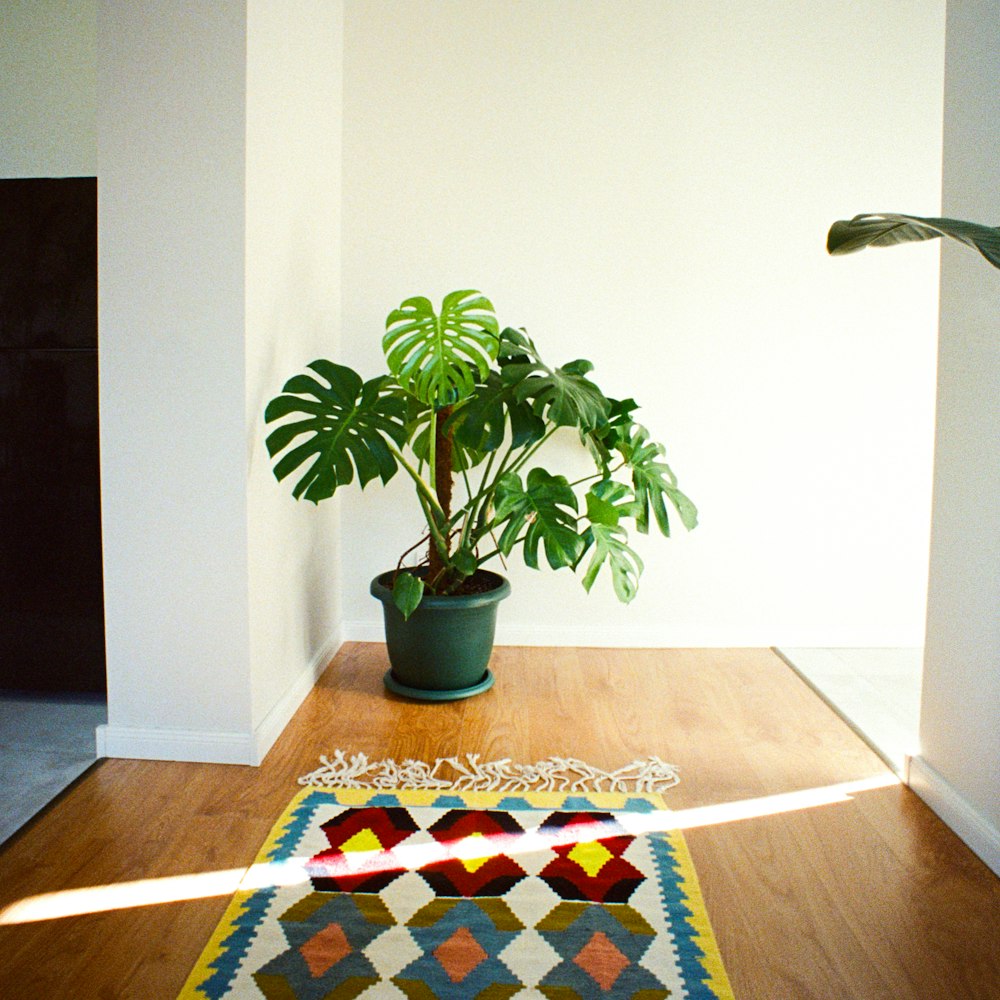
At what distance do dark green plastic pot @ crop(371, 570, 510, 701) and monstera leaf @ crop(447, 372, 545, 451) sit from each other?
48cm

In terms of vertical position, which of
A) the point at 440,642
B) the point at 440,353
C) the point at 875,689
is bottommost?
the point at 875,689

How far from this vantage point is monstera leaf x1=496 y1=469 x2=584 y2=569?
2393 millimetres

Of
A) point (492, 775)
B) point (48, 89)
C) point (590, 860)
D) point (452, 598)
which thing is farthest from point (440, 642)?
point (48, 89)

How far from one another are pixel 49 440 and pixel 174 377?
2.33ft

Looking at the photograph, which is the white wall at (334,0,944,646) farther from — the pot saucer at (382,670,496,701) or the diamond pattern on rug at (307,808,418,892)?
the diamond pattern on rug at (307,808,418,892)

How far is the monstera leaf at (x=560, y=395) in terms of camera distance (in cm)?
231

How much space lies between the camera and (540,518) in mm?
2453

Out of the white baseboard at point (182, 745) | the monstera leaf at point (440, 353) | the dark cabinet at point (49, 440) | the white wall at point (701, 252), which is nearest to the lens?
the white baseboard at point (182, 745)

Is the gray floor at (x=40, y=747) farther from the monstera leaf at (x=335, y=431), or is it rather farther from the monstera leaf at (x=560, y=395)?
the monstera leaf at (x=560, y=395)

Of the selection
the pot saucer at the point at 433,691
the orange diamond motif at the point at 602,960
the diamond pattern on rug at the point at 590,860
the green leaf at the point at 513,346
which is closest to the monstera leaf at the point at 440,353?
the green leaf at the point at 513,346

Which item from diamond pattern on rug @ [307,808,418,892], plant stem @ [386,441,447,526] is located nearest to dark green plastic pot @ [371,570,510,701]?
plant stem @ [386,441,447,526]

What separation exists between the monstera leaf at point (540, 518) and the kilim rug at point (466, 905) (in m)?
0.63

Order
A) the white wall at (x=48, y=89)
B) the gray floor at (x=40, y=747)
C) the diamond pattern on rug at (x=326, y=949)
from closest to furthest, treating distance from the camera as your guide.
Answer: the diamond pattern on rug at (x=326, y=949), the gray floor at (x=40, y=747), the white wall at (x=48, y=89)

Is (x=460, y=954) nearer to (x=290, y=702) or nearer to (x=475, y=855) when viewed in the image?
(x=475, y=855)
